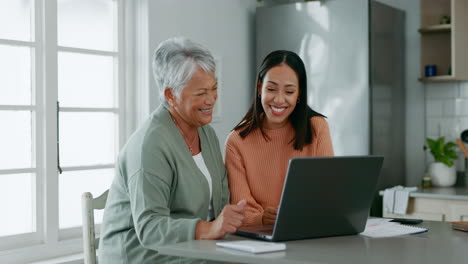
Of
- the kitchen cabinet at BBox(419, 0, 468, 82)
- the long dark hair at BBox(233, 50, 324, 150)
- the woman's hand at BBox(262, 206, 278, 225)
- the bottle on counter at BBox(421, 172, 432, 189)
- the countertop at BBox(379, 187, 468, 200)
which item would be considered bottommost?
the countertop at BBox(379, 187, 468, 200)

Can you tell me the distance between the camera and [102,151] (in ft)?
11.3

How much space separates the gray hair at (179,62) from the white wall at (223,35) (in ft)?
5.30

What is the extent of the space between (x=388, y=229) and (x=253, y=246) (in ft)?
1.83

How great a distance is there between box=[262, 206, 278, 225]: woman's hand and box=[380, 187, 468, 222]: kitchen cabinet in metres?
1.97

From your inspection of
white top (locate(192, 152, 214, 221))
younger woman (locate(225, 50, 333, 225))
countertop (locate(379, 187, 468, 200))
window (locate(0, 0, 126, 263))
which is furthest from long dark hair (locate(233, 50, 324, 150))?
countertop (locate(379, 187, 468, 200))

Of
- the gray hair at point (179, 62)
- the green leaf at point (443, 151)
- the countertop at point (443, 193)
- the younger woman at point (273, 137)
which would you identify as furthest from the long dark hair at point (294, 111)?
the green leaf at point (443, 151)

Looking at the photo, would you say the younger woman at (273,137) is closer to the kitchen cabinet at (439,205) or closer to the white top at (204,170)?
the white top at (204,170)

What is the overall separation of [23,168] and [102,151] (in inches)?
20.3

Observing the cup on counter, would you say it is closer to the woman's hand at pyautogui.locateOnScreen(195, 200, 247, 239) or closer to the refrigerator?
the refrigerator

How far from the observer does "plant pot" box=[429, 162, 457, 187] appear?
403 cm

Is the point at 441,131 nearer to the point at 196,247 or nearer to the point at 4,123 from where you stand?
the point at 4,123

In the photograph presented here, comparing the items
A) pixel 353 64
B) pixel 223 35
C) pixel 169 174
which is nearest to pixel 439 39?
pixel 353 64

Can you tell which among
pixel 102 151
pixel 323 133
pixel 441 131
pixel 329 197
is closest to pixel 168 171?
pixel 329 197

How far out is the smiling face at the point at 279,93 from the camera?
215 centimetres
